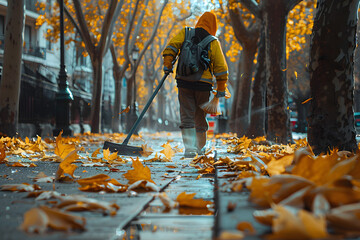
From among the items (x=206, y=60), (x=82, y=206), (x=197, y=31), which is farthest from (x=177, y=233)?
(x=197, y=31)

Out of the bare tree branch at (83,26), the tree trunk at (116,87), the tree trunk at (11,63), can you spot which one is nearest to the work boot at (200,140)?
the tree trunk at (11,63)

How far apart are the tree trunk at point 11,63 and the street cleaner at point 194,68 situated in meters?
4.15

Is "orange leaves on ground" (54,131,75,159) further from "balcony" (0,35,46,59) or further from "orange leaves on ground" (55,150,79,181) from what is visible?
"balcony" (0,35,46,59)

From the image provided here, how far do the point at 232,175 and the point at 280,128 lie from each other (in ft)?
22.0

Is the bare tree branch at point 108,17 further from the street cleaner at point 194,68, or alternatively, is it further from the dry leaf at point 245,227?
the dry leaf at point 245,227

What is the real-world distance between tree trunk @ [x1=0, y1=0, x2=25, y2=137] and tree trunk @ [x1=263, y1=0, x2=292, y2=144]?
17.0 feet

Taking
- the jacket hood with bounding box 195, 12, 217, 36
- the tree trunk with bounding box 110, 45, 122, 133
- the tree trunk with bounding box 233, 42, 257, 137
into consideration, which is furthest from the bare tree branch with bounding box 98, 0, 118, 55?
the jacket hood with bounding box 195, 12, 217, 36

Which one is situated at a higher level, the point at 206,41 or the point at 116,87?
the point at 116,87

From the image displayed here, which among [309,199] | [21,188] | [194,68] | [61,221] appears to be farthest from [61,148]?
[194,68]

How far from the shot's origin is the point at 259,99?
13.2 m

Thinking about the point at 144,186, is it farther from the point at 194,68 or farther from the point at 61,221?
the point at 194,68

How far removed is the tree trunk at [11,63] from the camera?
9469 mm

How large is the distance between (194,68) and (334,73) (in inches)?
88.8

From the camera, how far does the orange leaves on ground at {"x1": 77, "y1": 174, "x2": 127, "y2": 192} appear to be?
3117 millimetres
